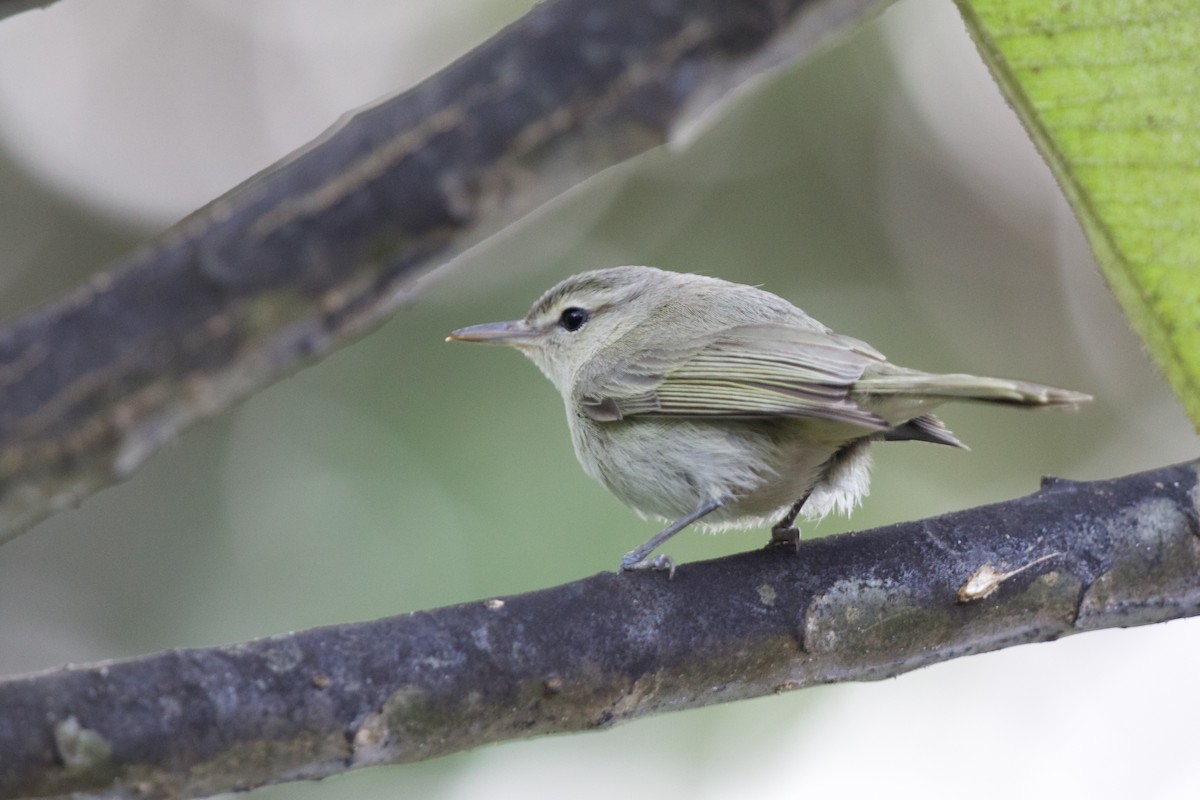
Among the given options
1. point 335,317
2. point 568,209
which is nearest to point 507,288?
point 568,209

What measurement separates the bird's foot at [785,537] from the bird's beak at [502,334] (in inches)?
75.2

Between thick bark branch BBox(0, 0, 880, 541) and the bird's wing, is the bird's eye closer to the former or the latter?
the bird's wing

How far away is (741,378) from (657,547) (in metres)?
0.56

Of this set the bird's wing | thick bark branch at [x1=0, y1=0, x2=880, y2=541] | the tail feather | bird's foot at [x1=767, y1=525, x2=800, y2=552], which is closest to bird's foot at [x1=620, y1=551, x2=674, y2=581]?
bird's foot at [x1=767, y1=525, x2=800, y2=552]

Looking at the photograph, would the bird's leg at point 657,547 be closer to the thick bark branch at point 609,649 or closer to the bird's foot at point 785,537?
the thick bark branch at point 609,649

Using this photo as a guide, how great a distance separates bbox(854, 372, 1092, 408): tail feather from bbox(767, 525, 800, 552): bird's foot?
1.55 feet

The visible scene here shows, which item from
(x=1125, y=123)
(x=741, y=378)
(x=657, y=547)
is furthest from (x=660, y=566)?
(x=1125, y=123)

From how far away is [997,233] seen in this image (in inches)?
271

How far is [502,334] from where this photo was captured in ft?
15.3

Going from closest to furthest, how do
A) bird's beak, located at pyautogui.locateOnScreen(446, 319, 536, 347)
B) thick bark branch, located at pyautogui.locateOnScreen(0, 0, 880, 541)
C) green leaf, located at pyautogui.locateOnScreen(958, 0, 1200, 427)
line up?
thick bark branch, located at pyautogui.locateOnScreen(0, 0, 880, 541) → green leaf, located at pyautogui.locateOnScreen(958, 0, 1200, 427) → bird's beak, located at pyautogui.locateOnScreen(446, 319, 536, 347)

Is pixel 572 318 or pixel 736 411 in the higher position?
pixel 572 318

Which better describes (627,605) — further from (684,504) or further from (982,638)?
(684,504)

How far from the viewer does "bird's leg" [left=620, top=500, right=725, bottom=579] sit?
2605 millimetres

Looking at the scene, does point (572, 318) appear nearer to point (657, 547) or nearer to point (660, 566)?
point (657, 547)
